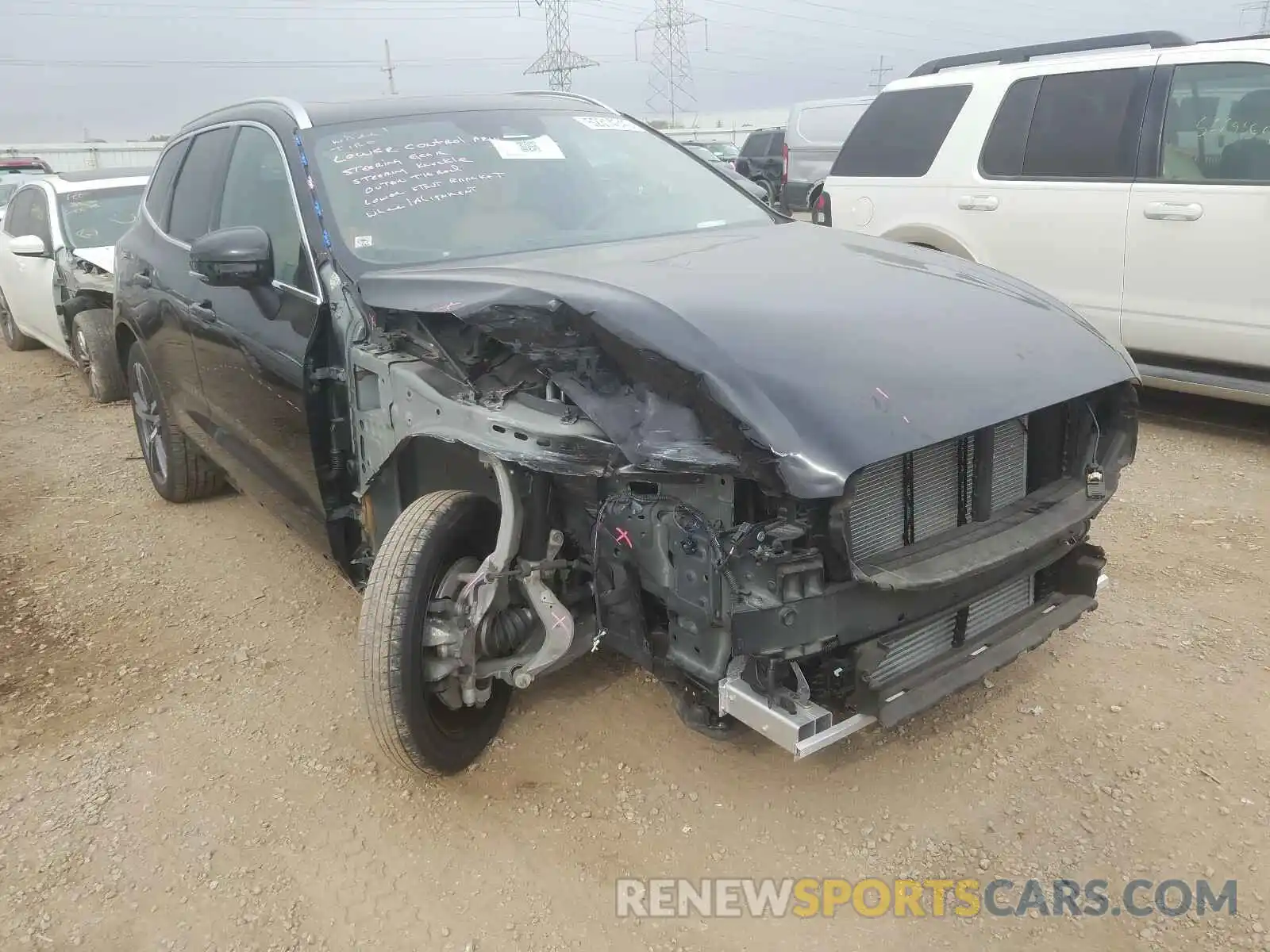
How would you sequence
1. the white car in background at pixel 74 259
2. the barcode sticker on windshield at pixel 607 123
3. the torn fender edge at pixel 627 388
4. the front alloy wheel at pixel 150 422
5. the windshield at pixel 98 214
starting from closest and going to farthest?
1. the torn fender edge at pixel 627 388
2. the barcode sticker on windshield at pixel 607 123
3. the front alloy wheel at pixel 150 422
4. the white car in background at pixel 74 259
5. the windshield at pixel 98 214

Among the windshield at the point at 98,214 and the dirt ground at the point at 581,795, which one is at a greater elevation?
the windshield at the point at 98,214

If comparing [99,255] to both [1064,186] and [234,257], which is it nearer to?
[234,257]

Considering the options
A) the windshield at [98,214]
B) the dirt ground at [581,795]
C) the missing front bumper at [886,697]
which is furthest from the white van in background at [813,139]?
the missing front bumper at [886,697]

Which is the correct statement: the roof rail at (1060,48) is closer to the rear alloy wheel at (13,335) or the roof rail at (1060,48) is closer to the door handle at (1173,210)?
the door handle at (1173,210)

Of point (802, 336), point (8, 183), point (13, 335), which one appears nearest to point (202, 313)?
point (802, 336)

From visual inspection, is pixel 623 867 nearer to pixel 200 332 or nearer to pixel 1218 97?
pixel 200 332

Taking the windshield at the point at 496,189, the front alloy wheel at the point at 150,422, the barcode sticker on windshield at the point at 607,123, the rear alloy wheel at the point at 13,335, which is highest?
the barcode sticker on windshield at the point at 607,123

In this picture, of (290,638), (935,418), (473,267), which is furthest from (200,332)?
(935,418)

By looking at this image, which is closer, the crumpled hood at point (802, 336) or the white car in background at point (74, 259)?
the crumpled hood at point (802, 336)

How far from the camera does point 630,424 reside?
2.22 meters

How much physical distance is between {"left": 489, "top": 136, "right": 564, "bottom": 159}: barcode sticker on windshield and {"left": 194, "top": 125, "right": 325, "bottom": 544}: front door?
76 cm

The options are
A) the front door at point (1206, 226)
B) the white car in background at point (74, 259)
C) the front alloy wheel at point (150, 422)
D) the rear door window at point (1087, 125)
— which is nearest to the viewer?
the front door at point (1206, 226)

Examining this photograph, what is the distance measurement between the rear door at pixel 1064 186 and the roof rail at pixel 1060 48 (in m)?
0.61

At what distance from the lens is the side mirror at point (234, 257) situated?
10.2 feet
